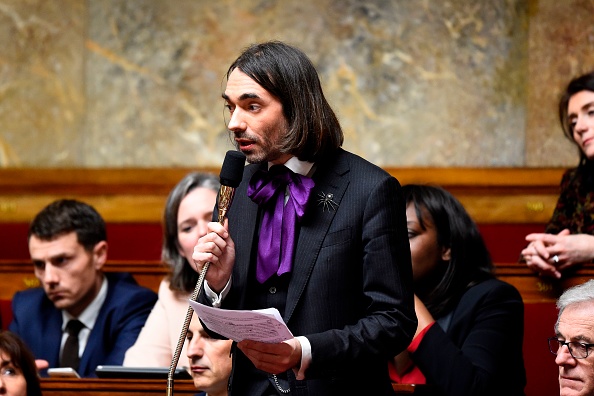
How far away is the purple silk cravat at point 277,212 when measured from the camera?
6.30 ft

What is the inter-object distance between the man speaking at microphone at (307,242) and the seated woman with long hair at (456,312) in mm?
711

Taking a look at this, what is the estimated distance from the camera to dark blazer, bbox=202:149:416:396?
1.83 meters

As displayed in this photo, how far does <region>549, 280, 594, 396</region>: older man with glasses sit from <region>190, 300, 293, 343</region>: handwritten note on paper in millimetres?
775

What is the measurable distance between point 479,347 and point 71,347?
4.25 feet

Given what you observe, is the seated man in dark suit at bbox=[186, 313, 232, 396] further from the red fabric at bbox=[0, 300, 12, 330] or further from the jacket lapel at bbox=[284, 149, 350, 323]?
the red fabric at bbox=[0, 300, 12, 330]

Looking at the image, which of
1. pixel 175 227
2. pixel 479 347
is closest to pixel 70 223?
pixel 175 227

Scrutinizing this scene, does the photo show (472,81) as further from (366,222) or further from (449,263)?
(366,222)

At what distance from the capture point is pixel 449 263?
288 cm

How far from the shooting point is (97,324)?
Answer: 329cm

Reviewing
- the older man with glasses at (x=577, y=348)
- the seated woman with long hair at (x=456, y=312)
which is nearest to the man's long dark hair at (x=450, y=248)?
the seated woman with long hair at (x=456, y=312)

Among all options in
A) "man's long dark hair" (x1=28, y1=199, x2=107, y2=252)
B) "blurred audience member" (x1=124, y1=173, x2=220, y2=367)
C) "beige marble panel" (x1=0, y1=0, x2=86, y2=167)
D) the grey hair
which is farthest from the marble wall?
the grey hair

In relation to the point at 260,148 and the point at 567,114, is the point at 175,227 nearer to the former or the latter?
the point at 567,114

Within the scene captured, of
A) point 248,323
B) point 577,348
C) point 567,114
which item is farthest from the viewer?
point 567,114

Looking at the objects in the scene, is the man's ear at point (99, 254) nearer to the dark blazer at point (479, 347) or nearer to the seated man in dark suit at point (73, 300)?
the seated man in dark suit at point (73, 300)
